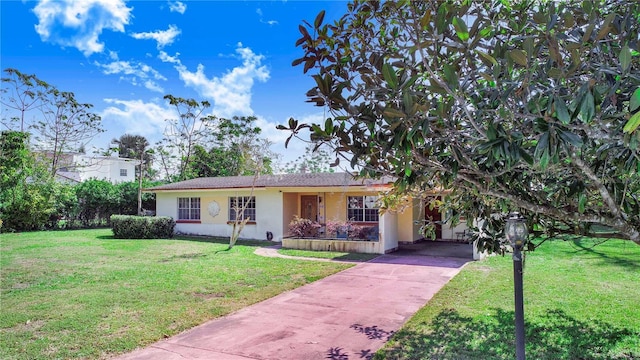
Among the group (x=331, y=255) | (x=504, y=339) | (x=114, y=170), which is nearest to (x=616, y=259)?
(x=331, y=255)

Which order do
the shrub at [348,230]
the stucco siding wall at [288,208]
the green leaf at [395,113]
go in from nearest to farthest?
the green leaf at [395,113], the shrub at [348,230], the stucco siding wall at [288,208]

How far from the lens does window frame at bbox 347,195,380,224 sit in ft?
58.7

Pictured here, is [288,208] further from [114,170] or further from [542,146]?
[114,170]

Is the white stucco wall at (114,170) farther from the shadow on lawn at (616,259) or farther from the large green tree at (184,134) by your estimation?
the shadow on lawn at (616,259)

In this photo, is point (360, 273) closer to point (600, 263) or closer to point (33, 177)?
point (600, 263)

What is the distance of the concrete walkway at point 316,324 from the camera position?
5344mm

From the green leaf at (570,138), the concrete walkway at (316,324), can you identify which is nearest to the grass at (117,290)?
the concrete walkway at (316,324)

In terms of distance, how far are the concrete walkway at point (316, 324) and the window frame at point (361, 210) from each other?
24.9 ft

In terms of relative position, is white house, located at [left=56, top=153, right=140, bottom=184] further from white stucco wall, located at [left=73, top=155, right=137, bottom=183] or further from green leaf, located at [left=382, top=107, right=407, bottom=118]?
green leaf, located at [left=382, top=107, right=407, bottom=118]

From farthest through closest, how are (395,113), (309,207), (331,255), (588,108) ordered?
(309,207)
(331,255)
(395,113)
(588,108)

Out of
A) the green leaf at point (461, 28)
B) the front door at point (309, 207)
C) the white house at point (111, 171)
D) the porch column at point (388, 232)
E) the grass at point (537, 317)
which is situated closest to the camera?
the green leaf at point (461, 28)

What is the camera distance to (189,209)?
22172 mm

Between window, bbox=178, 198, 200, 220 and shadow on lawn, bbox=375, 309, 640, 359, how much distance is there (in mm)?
17901

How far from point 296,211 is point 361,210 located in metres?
4.03
